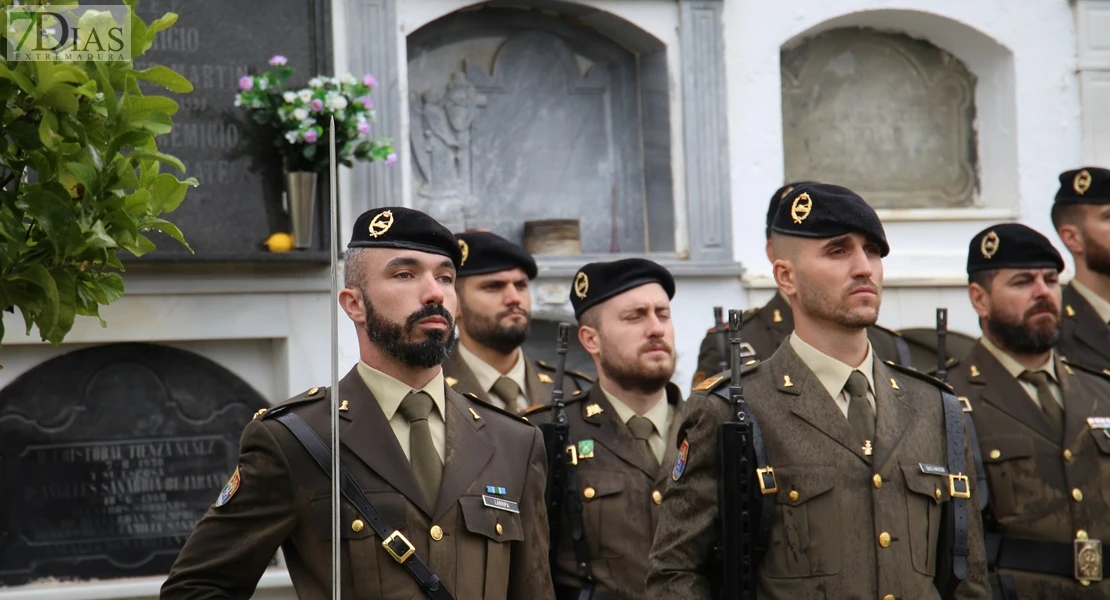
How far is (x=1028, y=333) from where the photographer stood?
19.4ft

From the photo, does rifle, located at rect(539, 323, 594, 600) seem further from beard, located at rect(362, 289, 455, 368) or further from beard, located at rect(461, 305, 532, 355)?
beard, located at rect(362, 289, 455, 368)

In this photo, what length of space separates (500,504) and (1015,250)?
3.14m

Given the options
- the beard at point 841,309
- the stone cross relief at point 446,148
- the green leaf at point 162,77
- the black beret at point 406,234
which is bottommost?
the beard at point 841,309

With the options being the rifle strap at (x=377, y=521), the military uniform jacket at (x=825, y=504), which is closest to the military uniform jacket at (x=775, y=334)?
the military uniform jacket at (x=825, y=504)

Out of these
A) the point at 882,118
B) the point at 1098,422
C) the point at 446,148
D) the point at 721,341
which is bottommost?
the point at 1098,422

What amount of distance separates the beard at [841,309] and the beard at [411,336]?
107 centimetres

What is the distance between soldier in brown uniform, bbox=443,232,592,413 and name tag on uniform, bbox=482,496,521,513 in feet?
7.37

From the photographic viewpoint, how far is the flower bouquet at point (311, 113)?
771cm

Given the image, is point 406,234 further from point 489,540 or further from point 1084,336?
point 1084,336

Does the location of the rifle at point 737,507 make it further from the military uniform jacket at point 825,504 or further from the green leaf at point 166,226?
the green leaf at point 166,226

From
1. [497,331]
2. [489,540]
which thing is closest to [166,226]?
[489,540]

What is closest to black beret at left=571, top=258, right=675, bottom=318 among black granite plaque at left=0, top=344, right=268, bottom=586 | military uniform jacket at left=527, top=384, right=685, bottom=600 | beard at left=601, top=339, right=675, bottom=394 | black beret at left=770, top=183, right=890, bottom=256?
beard at left=601, top=339, right=675, bottom=394


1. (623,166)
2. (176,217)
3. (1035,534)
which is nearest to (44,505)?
(176,217)

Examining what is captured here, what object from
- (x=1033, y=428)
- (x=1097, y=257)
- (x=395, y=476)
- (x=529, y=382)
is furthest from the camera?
(x=1097, y=257)
